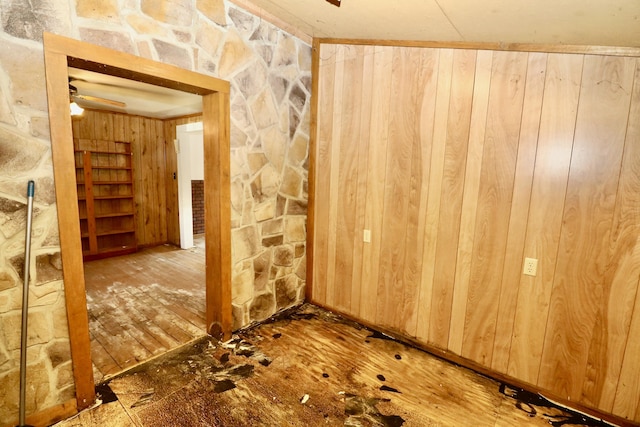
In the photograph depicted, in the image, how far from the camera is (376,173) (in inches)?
102

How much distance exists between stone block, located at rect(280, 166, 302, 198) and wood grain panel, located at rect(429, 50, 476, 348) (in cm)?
128

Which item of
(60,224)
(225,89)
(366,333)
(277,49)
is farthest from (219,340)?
(277,49)

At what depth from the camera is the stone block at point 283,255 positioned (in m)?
2.86

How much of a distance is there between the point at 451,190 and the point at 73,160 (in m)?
2.36

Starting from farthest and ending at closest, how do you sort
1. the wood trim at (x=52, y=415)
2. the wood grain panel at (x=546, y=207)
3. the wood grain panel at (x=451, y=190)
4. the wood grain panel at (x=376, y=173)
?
the wood grain panel at (x=376, y=173) < the wood grain panel at (x=451, y=190) < the wood grain panel at (x=546, y=207) < the wood trim at (x=52, y=415)

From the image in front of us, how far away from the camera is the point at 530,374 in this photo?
6.76 ft

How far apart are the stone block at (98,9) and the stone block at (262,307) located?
2.20m

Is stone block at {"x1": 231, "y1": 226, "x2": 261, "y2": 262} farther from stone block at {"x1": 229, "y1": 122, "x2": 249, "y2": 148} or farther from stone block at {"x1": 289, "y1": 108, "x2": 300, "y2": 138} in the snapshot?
stone block at {"x1": 289, "y1": 108, "x2": 300, "y2": 138}

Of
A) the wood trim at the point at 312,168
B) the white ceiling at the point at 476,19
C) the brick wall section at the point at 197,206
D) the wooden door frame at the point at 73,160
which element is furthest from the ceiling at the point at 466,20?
the brick wall section at the point at 197,206

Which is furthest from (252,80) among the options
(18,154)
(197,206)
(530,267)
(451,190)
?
(197,206)

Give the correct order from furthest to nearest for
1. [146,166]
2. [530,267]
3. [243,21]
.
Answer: [146,166] → [243,21] → [530,267]

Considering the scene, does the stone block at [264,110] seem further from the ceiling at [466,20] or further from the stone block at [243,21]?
the ceiling at [466,20]

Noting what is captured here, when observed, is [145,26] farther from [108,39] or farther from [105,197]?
[105,197]

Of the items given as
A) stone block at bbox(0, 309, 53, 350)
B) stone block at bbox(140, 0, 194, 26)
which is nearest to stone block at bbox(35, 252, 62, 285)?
stone block at bbox(0, 309, 53, 350)
